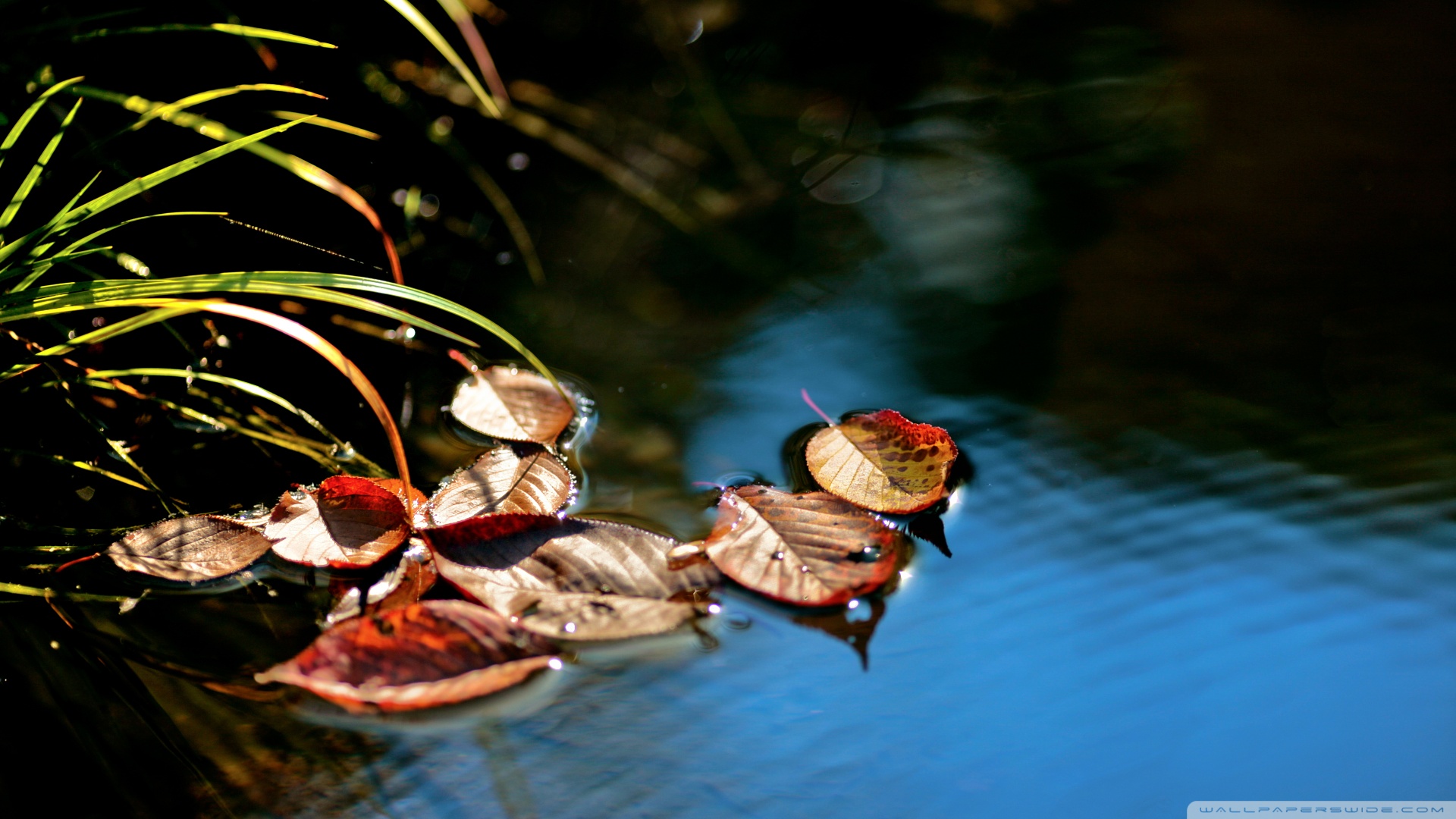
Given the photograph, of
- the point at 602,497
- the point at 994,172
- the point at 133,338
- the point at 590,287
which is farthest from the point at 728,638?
the point at 994,172

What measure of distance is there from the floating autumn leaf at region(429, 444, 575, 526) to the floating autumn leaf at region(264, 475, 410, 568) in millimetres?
40

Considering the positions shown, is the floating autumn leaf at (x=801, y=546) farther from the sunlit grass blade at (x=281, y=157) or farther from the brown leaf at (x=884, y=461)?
the sunlit grass blade at (x=281, y=157)

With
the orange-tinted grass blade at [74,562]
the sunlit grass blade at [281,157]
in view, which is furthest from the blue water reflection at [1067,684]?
the sunlit grass blade at [281,157]

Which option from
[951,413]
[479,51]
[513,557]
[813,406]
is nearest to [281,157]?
[479,51]

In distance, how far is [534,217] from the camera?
126cm

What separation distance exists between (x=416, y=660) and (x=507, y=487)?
Result: 21 centimetres

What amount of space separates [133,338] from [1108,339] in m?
1.10

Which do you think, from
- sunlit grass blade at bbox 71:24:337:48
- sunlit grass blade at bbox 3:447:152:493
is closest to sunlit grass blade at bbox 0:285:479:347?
sunlit grass blade at bbox 3:447:152:493

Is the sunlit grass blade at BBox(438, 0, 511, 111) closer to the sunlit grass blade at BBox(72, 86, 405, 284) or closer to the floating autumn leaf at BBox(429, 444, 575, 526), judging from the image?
the sunlit grass blade at BBox(72, 86, 405, 284)

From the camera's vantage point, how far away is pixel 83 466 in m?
0.83

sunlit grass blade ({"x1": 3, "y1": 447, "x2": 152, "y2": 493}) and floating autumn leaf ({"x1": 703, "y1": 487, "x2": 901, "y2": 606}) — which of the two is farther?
sunlit grass blade ({"x1": 3, "y1": 447, "x2": 152, "y2": 493})

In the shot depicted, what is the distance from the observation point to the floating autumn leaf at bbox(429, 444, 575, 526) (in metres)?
0.80

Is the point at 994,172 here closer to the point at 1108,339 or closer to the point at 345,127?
the point at 1108,339

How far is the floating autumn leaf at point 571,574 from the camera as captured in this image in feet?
2.30
